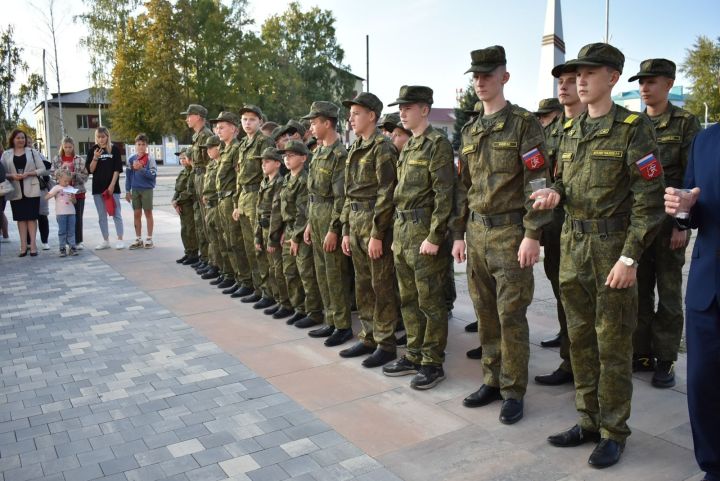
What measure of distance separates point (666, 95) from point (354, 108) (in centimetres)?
227

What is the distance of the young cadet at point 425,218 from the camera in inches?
Answer: 171

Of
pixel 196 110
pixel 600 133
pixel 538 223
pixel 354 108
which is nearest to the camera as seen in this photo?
pixel 600 133

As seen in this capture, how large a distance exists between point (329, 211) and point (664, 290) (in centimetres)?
270

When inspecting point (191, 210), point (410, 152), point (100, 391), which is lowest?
point (100, 391)

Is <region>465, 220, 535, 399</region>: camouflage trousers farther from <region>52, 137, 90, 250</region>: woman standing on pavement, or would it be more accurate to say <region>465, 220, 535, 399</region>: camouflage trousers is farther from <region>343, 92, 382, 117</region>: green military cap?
<region>52, 137, 90, 250</region>: woman standing on pavement

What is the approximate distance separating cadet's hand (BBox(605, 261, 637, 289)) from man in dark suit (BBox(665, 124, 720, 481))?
0.92ft

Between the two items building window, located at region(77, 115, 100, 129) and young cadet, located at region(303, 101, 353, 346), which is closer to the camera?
young cadet, located at region(303, 101, 353, 346)

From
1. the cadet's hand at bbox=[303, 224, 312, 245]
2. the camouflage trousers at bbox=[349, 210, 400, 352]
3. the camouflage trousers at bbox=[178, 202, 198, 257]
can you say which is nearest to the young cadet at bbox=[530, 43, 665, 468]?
the camouflage trousers at bbox=[349, 210, 400, 352]

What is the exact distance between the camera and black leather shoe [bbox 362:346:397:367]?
4926 mm

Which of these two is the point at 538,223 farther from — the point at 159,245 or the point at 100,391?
the point at 159,245

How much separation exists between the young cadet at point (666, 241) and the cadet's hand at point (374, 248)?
187 centimetres

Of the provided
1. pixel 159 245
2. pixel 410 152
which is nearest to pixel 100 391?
pixel 410 152

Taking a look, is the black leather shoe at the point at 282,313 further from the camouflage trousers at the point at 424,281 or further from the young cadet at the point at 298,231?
the camouflage trousers at the point at 424,281

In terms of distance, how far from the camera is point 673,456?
3332 mm
